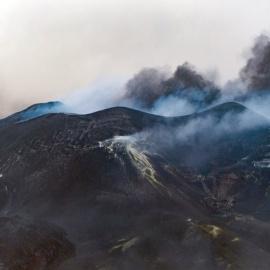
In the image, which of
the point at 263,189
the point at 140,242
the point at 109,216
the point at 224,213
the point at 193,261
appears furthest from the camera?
the point at 263,189

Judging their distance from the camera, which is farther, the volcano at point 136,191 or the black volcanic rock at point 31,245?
the volcano at point 136,191

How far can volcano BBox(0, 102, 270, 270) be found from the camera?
86.6 meters

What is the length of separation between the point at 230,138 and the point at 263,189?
107ft

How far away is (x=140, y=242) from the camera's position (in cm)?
9038

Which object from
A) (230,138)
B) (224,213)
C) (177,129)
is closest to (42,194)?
(224,213)

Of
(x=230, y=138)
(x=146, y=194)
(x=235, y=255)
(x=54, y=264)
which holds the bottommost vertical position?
(x=235, y=255)

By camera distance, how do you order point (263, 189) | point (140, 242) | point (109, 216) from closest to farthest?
1. point (140, 242)
2. point (109, 216)
3. point (263, 189)

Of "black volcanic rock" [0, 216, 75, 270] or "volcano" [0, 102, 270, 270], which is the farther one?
"volcano" [0, 102, 270, 270]

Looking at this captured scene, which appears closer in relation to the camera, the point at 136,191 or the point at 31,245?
the point at 31,245

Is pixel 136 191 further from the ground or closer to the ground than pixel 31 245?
further from the ground

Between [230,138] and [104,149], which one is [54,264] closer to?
[104,149]

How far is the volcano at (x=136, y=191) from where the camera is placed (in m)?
86.6

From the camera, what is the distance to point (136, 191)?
115 metres

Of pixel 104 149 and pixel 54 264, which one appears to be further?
pixel 104 149
